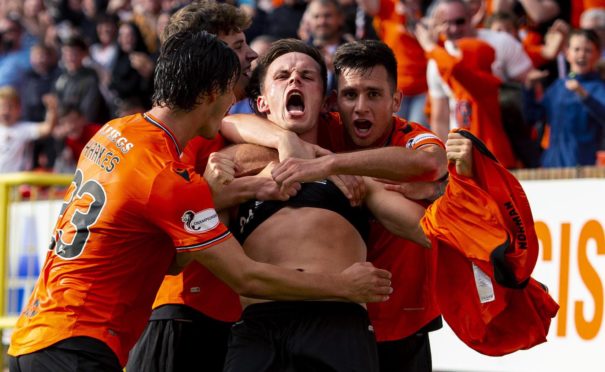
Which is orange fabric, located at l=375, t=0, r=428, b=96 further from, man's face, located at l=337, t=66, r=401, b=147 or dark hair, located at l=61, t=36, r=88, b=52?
dark hair, located at l=61, t=36, r=88, b=52

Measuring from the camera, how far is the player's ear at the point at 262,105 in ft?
18.3

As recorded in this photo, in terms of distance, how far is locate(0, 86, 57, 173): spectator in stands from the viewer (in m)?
13.4

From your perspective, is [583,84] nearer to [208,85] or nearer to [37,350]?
[208,85]

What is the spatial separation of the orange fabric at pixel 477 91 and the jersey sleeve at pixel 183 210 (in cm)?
503

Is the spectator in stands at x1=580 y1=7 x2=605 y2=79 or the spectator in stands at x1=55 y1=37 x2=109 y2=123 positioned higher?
the spectator in stands at x1=580 y1=7 x2=605 y2=79

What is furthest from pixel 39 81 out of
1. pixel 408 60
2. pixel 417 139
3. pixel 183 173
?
pixel 183 173

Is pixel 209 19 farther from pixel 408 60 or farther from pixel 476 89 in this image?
pixel 408 60

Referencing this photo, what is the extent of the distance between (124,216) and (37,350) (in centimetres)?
65

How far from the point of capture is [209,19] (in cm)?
564

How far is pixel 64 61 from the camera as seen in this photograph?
14.4 metres

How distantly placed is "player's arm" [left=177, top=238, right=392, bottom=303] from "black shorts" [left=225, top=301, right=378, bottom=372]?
148 millimetres

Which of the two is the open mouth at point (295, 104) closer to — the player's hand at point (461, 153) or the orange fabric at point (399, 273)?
the orange fabric at point (399, 273)

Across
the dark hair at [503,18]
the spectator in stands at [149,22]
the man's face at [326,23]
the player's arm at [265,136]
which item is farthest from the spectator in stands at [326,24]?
the player's arm at [265,136]

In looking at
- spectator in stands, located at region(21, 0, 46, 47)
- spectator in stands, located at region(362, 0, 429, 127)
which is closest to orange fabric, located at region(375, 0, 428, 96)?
spectator in stands, located at region(362, 0, 429, 127)
